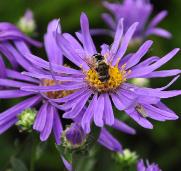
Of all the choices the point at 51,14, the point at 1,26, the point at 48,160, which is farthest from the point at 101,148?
the point at 51,14

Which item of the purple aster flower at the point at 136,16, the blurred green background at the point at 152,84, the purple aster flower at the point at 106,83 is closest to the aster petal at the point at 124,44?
the purple aster flower at the point at 106,83

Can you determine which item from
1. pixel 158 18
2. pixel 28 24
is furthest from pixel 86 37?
pixel 158 18

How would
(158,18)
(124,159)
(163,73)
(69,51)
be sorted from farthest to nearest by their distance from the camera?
(158,18) < (124,159) < (69,51) < (163,73)

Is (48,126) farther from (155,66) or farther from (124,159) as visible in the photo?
(124,159)

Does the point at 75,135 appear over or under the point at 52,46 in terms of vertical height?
under

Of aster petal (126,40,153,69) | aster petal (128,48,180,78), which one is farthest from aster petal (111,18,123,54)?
aster petal (128,48,180,78)

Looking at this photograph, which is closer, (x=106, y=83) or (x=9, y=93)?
(x=106, y=83)

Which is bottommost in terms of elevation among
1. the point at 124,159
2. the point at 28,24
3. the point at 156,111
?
the point at 124,159
